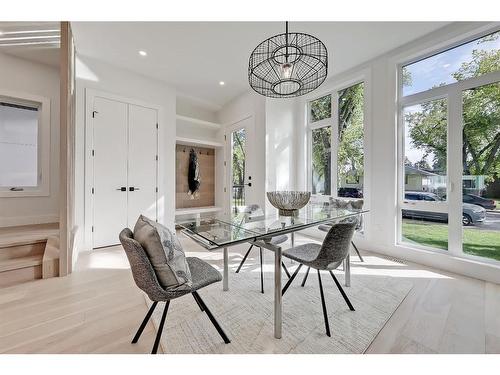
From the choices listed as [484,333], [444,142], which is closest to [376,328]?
[484,333]

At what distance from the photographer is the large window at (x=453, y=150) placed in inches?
96.3

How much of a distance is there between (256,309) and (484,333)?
1.62 meters

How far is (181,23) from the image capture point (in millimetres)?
2529

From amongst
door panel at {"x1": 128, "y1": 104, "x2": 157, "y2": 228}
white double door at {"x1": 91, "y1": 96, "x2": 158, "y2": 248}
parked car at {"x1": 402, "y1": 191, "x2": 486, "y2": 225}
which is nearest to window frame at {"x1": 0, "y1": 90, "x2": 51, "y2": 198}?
white double door at {"x1": 91, "y1": 96, "x2": 158, "y2": 248}

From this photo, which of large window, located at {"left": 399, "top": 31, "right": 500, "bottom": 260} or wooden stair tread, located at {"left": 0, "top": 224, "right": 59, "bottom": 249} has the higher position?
large window, located at {"left": 399, "top": 31, "right": 500, "bottom": 260}

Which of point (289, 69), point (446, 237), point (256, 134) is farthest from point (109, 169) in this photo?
point (446, 237)

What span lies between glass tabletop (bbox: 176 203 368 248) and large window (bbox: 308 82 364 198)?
1624mm

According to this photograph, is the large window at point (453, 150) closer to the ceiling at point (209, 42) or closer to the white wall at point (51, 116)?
the ceiling at point (209, 42)

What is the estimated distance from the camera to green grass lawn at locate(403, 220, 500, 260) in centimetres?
246

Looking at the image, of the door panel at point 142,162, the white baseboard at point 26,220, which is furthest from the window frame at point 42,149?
the door panel at point 142,162

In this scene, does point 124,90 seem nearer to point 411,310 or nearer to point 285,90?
point 285,90

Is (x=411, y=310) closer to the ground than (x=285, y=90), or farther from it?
closer to the ground

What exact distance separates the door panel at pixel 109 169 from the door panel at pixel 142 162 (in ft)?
0.29

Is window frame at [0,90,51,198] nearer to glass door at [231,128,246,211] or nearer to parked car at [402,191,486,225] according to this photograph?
glass door at [231,128,246,211]
